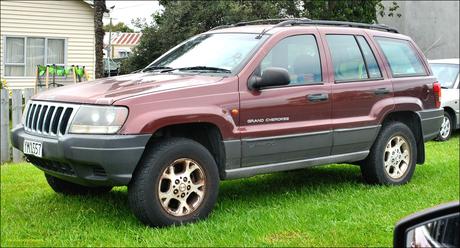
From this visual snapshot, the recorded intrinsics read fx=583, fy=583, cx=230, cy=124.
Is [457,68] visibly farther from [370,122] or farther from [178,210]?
[178,210]

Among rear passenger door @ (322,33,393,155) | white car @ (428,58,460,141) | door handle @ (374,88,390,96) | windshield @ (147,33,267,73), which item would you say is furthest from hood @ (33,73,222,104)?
white car @ (428,58,460,141)

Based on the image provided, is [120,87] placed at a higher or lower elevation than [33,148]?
higher

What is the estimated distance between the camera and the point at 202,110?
191 inches

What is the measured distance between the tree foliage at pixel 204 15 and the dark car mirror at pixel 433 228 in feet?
47.1

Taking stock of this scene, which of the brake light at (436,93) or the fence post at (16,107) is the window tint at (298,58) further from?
the fence post at (16,107)

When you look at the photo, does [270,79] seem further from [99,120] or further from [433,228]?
[433,228]

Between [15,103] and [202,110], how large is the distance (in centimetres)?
505

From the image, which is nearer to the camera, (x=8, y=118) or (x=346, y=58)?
(x=346, y=58)

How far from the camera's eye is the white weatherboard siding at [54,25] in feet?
65.1

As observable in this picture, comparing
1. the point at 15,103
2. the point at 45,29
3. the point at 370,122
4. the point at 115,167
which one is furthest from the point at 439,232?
the point at 45,29

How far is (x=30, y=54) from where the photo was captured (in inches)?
810

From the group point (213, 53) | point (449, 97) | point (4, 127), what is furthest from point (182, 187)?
point (449, 97)

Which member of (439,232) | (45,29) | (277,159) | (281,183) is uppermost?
(45,29)

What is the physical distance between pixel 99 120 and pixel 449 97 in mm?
Answer: 8957
